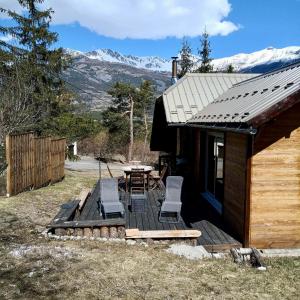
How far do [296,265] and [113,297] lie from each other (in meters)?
3.22

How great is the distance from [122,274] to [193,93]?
30.3ft

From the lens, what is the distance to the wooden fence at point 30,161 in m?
11.4

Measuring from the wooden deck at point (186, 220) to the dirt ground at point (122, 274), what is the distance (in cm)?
73

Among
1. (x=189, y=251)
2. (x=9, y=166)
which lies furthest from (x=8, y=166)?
(x=189, y=251)

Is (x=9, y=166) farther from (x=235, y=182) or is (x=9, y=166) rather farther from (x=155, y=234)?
(x=235, y=182)

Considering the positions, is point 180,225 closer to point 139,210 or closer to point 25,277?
point 139,210

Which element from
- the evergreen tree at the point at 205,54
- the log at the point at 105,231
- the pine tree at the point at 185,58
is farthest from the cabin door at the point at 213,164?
the pine tree at the point at 185,58

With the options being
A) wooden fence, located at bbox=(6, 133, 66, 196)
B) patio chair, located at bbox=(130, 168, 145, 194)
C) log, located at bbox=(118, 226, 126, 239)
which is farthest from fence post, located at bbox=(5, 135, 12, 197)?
log, located at bbox=(118, 226, 126, 239)

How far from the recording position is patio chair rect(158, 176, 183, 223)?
8883mm

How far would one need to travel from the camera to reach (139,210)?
32.0ft

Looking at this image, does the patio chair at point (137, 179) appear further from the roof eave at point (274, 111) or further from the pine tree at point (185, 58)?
the pine tree at point (185, 58)

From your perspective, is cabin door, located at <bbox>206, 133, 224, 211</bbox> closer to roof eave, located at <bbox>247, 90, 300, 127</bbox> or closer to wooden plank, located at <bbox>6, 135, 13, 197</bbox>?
roof eave, located at <bbox>247, 90, 300, 127</bbox>

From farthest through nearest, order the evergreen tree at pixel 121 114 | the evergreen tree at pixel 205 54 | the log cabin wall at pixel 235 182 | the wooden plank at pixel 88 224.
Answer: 1. the evergreen tree at pixel 121 114
2. the evergreen tree at pixel 205 54
3. the wooden plank at pixel 88 224
4. the log cabin wall at pixel 235 182

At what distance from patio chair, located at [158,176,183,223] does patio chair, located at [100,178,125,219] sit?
3.22ft
